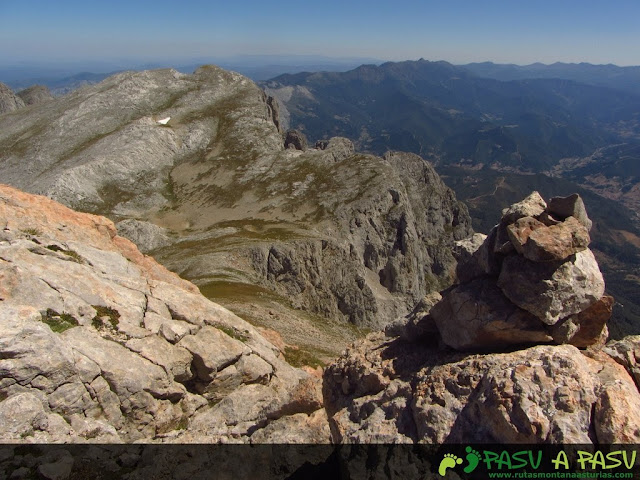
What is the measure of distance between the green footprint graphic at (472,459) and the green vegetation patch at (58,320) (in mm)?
18401

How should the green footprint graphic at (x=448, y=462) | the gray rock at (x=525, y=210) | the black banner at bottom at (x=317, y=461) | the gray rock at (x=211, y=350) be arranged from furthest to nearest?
1. the gray rock at (x=211, y=350)
2. the gray rock at (x=525, y=210)
3. the green footprint graphic at (x=448, y=462)
4. the black banner at bottom at (x=317, y=461)

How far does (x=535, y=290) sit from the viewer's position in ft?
54.6

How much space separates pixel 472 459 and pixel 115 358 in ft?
53.3

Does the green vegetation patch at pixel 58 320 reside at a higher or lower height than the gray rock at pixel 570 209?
lower

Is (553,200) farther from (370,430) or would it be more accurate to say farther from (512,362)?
(370,430)

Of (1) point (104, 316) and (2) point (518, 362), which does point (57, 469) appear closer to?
(1) point (104, 316)

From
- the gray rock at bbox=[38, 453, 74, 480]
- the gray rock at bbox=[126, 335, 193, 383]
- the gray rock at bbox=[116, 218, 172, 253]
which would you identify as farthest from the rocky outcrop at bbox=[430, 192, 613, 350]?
the gray rock at bbox=[116, 218, 172, 253]

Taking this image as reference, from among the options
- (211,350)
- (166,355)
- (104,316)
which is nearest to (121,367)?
(166,355)

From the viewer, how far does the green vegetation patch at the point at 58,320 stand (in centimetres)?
1852

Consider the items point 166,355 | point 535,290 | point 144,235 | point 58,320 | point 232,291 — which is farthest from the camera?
point 144,235

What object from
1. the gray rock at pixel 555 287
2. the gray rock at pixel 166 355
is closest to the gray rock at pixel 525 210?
the gray rock at pixel 555 287

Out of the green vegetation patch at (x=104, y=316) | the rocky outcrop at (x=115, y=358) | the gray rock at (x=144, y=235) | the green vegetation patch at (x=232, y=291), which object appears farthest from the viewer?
the gray rock at (x=144, y=235)

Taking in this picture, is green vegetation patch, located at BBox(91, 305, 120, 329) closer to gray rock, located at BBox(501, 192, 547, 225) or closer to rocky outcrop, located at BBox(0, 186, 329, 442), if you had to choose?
rocky outcrop, located at BBox(0, 186, 329, 442)

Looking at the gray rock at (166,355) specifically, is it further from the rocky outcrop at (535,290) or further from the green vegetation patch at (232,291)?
the green vegetation patch at (232,291)
